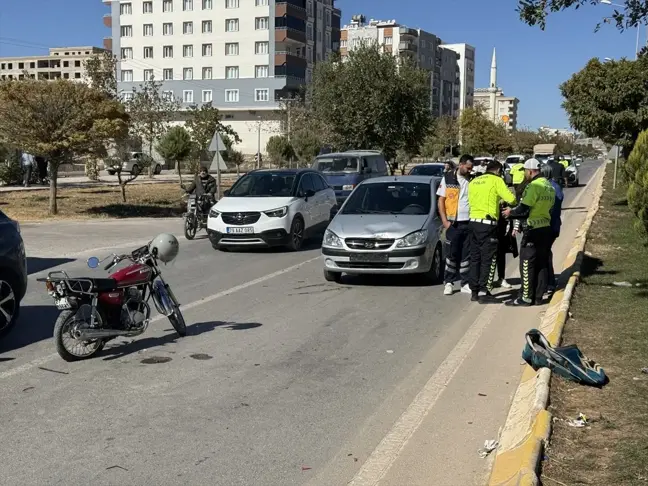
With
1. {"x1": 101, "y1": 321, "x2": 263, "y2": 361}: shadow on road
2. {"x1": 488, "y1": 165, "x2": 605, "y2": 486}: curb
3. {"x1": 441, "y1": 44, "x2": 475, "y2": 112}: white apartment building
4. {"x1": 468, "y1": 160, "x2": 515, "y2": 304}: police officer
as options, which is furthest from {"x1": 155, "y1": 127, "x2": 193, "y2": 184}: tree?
{"x1": 441, "y1": 44, "x2": 475, "y2": 112}: white apartment building

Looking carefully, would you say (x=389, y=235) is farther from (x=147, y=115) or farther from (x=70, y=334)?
(x=147, y=115)

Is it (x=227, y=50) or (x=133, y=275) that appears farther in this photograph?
(x=227, y=50)

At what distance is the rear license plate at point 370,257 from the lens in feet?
36.9

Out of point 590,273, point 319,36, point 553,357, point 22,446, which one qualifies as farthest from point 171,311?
point 319,36

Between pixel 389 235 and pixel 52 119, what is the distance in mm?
14064

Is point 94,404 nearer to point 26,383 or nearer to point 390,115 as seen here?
point 26,383

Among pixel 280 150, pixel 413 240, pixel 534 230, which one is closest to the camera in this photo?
pixel 534 230

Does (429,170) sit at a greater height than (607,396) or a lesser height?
greater

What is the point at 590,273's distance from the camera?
40.2ft

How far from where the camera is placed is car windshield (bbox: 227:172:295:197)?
16.6 meters

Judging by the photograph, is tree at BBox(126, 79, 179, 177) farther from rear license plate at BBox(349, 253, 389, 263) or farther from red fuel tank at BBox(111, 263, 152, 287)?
red fuel tank at BBox(111, 263, 152, 287)

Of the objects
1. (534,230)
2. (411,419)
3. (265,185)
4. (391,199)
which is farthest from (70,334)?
(265,185)

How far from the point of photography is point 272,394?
629cm

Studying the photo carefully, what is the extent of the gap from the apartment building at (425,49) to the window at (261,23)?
103 ft
